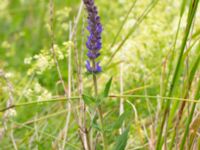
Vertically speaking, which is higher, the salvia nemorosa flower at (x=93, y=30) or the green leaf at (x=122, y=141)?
the salvia nemorosa flower at (x=93, y=30)

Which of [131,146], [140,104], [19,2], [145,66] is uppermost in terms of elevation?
[19,2]

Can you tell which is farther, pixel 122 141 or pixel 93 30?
pixel 122 141

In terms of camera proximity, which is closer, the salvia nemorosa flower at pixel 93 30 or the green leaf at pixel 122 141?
the salvia nemorosa flower at pixel 93 30

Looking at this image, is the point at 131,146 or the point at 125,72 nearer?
the point at 131,146

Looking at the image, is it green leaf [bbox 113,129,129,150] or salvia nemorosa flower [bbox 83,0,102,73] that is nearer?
salvia nemorosa flower [bbox 83,0,102,73]

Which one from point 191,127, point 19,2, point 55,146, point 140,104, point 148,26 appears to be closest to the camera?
point 191,127

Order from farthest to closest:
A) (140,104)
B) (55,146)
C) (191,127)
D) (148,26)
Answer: (148,26) < (140,104) < (55,146) < (191,127)

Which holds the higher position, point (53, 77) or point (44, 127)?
point (53, 77)

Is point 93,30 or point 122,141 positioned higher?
point 93,30

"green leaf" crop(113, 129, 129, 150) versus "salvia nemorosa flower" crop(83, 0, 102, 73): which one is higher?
"salvia nemorosa flower" crop(83, 0, 102, 73)

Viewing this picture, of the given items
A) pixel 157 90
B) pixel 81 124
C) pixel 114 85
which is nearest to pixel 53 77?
pixel 114 85

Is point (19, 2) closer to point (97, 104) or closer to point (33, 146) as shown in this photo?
point (33, 146)
